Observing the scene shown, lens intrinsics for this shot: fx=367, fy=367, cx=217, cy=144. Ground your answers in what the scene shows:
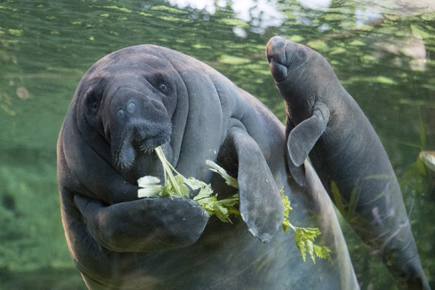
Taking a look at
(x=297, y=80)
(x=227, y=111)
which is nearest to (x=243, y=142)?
(x=227, y=111)

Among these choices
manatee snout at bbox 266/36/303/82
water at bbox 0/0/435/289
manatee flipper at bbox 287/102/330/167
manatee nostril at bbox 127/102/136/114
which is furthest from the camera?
manatee snout at bbox 266/36/303/82

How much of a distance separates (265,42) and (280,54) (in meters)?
0.12

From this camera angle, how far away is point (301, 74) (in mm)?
2307

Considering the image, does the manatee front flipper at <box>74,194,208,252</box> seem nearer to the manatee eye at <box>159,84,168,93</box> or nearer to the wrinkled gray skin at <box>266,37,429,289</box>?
the manatee eye at <box>159,84,168,93</box>

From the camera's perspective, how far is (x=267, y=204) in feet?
5.21

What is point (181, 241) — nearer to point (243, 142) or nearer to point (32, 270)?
point (243, 142)

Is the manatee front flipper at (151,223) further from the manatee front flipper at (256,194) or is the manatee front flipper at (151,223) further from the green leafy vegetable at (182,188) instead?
the manatee front flipper at (256,194)

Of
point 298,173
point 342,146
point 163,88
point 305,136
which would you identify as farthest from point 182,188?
point 342,146

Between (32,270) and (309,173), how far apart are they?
5.55 metres

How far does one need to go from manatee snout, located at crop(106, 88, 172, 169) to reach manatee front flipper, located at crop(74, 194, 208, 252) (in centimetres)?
21

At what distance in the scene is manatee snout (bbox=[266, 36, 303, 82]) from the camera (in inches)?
86.7

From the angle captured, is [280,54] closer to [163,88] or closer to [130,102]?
[163,88]

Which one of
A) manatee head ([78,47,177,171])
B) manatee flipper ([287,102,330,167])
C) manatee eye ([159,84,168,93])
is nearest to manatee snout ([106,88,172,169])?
manatee head ([78,47,177,171])

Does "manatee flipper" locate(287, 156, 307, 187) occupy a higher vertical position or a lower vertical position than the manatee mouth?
lower
